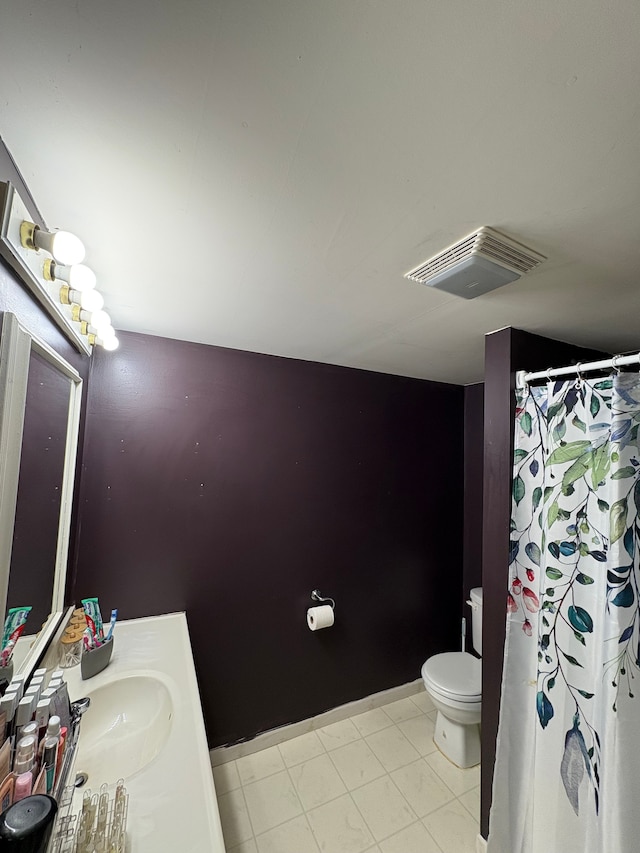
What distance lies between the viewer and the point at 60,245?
0.80 metres

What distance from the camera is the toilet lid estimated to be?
1917 mm

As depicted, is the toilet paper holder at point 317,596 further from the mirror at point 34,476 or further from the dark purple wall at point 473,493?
the mirror at point 34,476

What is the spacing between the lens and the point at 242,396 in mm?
2053

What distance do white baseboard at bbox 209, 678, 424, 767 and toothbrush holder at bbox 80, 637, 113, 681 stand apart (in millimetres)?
1029

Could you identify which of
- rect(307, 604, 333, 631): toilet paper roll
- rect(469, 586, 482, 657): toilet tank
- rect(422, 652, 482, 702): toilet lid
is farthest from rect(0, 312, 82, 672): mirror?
rect(469, 586, 482, 657): toilet tank

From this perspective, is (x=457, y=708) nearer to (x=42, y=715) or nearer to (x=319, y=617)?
(x=319, y=617)

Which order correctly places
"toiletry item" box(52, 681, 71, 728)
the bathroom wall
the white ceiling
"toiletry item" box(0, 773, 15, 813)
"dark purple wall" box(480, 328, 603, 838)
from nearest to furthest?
the white ceiling < "toiletry item" box(0, 773, 15, 813) < "toiletry item" box(52, 681, 71, 728) < "dark purple wall" box(480, 328, 603, 838) < the bathroom wall

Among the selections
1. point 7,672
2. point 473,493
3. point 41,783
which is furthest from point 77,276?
point 473,493

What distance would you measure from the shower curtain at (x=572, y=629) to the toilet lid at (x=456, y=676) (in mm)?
551

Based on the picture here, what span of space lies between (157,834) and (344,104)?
1.48 metres

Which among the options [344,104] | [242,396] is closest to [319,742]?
[242,396]

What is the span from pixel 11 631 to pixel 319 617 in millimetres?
1496

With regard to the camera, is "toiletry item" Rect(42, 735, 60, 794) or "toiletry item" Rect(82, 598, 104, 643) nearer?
"toiletry item" Rect(42, 735, 60, 794)

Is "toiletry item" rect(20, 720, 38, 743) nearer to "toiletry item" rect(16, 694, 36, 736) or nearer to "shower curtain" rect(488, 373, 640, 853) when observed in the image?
"toiletry item" rect(16, 694, 36, 736)
